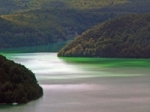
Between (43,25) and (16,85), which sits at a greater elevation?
(43,25)

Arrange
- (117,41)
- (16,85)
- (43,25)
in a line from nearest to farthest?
(16,85) → (117,41) → (43,25)

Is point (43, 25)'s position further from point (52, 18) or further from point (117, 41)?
point (117, 41)

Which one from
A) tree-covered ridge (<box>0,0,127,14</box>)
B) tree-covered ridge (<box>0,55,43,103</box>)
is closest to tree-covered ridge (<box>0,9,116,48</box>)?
tree-covered ridge (<box>0,0,127,14</box>)

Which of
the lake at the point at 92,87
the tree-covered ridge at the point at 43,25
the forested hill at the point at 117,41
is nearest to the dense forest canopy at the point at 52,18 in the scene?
the tree-covered ridge at the point at 43,25

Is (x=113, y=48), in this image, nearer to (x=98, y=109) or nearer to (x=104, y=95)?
(x=104, y=95)

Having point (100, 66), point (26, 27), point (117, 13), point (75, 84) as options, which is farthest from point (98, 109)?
point (117, 13)

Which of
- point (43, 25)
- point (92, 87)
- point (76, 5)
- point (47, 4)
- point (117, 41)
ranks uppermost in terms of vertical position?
point (47, 4)

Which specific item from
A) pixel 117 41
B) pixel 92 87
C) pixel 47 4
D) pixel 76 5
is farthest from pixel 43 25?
pixel 92 87

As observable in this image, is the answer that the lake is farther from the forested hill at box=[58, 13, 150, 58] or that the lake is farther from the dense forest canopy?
the dense forest canopy

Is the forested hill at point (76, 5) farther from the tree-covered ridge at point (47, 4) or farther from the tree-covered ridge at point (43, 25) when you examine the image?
the tree-covered ridge at point (43, 25)
